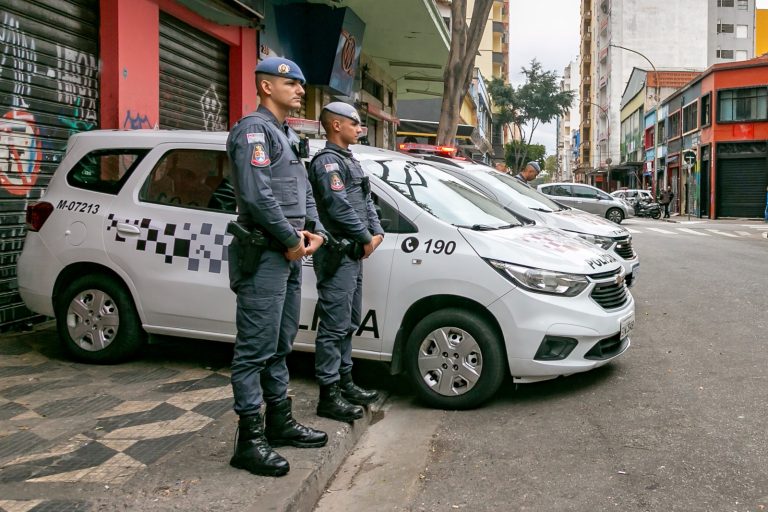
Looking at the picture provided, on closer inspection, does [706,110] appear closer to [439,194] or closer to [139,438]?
[439,194]

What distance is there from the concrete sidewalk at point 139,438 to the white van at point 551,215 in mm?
3316

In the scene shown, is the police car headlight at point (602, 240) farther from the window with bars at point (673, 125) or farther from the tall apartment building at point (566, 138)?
the tall apartment building at point (566, 138)

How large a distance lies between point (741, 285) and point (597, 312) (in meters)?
6.39

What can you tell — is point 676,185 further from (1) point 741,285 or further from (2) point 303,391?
(2) point 303,391

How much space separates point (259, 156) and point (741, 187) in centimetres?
3958

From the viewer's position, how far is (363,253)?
461 cm

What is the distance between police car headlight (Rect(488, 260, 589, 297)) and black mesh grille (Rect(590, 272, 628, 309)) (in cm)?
25

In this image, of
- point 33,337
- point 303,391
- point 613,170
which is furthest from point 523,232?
point 613,170

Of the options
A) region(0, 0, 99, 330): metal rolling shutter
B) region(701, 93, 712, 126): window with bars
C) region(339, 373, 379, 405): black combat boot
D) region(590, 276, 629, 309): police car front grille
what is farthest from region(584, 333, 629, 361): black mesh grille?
region(701, 93, 712, 126): window with bars

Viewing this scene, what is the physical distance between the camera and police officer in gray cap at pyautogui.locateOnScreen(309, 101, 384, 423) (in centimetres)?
454

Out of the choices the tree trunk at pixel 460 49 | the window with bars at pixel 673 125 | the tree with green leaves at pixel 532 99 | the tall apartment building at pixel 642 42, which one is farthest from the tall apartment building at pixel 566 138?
the tree trunk at pixel 460 49

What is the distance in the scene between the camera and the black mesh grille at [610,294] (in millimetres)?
5246

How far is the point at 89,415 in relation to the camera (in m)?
4.54

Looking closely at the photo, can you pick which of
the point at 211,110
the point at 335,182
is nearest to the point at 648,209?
the point at 211,110
